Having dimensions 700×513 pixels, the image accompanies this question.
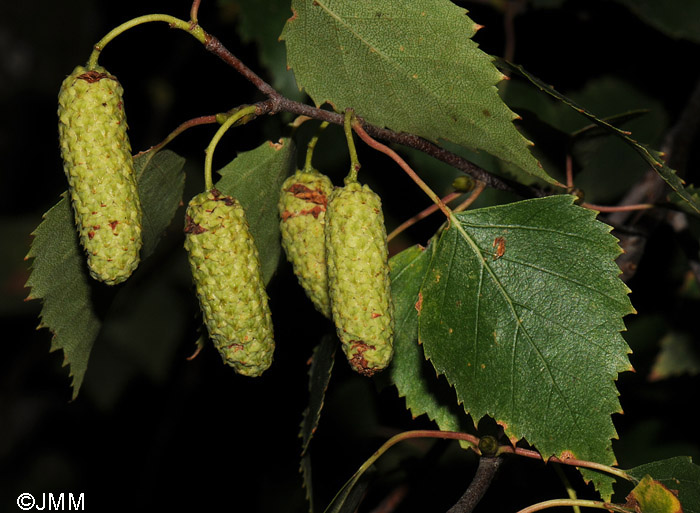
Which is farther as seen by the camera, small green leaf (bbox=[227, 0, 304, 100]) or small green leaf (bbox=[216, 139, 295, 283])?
small green leaf (bbox=[227, 0, 304, 100])

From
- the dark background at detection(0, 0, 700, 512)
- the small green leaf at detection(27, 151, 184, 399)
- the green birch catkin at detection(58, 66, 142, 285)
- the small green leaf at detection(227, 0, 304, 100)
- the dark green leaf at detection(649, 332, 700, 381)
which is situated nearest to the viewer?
the green birch catkin at detection(58, 66, 142, 285)

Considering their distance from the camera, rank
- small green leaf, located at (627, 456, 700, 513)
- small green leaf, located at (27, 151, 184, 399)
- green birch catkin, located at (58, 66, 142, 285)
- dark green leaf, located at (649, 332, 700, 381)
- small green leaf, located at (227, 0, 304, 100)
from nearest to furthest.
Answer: green birch catkin, located at (58, 66, 142, 285) → small green leaf, located at (627, 456, 700, 513) → small green leaf, located at (27, 151, 184, 399) → small green leaf, located at (227, 0, 304, 100) → dark green leaf, located at (649, 332, 700, 381)

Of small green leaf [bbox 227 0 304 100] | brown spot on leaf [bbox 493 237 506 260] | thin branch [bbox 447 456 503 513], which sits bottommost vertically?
thin branch [bbox 447 456 503 513]

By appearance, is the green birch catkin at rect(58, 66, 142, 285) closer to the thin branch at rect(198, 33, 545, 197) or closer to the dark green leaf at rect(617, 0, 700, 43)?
the thin branch at rect(198, 33, 545, 197)

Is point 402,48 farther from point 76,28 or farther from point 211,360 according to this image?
point 76,28

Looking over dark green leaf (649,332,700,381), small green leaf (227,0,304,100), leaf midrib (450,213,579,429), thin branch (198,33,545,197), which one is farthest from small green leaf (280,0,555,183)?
dark green leaf (649,332,700,381)

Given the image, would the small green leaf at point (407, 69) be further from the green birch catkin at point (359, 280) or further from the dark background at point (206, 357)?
the dark background at point (206, 357)

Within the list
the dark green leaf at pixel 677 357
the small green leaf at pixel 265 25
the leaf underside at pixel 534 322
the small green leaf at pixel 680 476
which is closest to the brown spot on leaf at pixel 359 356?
the leaf underside at pixel 534 322
